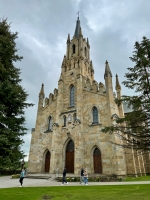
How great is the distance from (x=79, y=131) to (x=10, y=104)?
11.5 metres

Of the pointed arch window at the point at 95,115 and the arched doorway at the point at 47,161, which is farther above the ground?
the pointed arch window at the point at 95,115

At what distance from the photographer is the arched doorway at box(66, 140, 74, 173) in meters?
22.0

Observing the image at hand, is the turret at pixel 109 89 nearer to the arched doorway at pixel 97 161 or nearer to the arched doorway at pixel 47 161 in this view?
the arched doorway at pixel 97 161

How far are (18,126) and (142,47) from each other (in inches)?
474

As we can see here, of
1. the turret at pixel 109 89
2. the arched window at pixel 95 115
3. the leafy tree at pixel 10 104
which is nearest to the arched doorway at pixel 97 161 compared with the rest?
the arched window at pixel 95 115

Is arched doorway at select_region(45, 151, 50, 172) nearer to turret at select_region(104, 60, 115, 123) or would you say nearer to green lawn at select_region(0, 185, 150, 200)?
turret at select_region(104, 60, 115, 123)

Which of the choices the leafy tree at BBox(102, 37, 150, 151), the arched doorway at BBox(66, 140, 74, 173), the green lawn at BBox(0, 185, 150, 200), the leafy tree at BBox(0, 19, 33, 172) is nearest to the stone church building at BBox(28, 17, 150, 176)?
the arched doorway at BBox(66, 140, 74, 173)

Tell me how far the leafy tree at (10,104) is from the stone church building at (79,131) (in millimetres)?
10443

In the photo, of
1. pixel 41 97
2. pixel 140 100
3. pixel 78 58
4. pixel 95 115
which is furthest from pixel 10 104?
pixel 78 58

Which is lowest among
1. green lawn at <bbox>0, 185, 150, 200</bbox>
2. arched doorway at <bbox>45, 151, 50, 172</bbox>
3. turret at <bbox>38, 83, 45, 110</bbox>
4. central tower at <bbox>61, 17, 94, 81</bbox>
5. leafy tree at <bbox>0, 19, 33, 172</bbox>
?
green lawn at <bbox>0, 185, 150, 200</bbox>

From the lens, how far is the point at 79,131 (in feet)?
70.0

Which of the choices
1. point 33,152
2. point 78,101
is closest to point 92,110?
point 78,101

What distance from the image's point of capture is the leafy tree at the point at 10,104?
1066 centimetres

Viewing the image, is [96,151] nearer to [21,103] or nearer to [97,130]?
[97,130]
